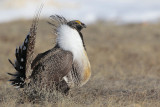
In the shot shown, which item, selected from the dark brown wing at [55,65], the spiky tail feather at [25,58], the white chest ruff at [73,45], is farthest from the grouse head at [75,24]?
the spiky tail feather at [25,58]

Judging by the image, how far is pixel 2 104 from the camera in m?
5.12

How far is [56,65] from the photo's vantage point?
555 cm

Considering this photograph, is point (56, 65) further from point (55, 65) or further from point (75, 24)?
point (75, 24)

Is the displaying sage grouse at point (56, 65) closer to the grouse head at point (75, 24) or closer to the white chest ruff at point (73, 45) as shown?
the white chest ruff at point (73, 45)

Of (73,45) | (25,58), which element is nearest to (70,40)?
(73,45)

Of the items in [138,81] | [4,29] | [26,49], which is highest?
[4,29]

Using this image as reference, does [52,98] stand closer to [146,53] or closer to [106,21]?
[146,53]

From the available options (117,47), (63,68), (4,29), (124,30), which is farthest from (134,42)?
(63,68)

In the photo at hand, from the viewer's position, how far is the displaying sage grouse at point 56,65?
550 centimetres

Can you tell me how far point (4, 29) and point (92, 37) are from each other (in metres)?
3.79

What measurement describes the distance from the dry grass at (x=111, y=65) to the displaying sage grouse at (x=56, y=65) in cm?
26

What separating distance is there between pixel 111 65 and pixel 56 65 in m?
5.43

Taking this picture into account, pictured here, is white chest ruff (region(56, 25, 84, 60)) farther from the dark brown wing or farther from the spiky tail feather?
the spiky tail feather

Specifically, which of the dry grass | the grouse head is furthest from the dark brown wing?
the grouse head
